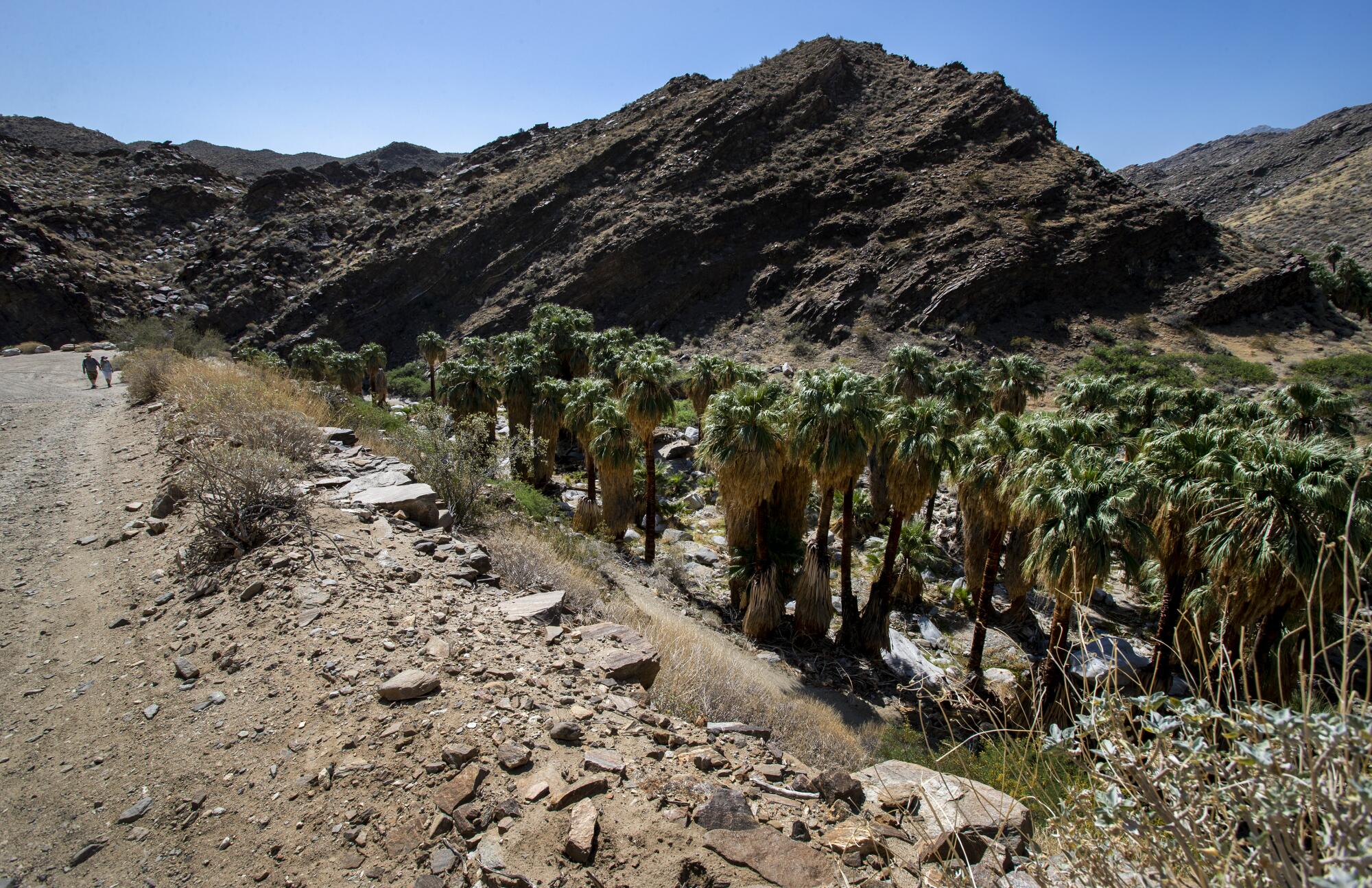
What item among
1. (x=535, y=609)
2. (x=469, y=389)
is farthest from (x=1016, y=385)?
(x=535, y=609)

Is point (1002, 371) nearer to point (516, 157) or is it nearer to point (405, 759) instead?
point (405, 759)

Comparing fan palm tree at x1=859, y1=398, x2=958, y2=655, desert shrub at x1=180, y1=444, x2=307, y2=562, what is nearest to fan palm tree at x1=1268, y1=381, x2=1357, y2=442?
fan palm tree at x1=859, y1=398, x2=958, y2=655

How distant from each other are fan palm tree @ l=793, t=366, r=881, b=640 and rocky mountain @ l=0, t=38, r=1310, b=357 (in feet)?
110

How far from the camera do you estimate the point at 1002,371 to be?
30.1m

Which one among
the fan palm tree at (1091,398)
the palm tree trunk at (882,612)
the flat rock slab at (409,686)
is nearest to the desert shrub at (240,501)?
the flat rock slab at (409,686)

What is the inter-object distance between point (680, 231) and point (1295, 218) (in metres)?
64.1

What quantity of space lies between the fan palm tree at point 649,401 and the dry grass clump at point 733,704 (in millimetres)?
9351

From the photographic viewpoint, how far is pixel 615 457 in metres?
22.7

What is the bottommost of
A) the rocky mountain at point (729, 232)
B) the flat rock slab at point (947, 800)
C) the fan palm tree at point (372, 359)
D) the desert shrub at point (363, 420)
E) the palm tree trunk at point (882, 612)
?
the palm tree trunk at point (882, 612)

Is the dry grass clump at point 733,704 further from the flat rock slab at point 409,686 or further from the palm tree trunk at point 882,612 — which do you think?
the palm tree trunk at point 882,612

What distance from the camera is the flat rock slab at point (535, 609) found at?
300 inches

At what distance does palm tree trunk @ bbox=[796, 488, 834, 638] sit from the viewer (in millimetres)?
17344

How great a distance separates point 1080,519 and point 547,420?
21452 millimetres

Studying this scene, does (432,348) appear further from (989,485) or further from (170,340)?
(989,485)
